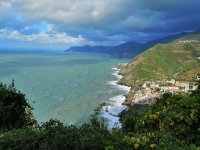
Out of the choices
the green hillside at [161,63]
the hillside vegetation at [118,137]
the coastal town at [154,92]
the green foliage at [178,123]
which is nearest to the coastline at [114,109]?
the coastal town at [154,92]

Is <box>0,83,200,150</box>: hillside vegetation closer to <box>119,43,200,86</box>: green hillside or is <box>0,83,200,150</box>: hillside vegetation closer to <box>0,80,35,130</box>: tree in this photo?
<box>0,80,35,130</box>: tree

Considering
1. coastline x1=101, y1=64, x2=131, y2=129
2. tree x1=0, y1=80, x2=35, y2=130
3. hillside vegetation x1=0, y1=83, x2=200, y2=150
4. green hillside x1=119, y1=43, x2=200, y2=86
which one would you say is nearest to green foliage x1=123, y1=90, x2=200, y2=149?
hillside vegetation x1=0, y1=83, x2=200, y2=150

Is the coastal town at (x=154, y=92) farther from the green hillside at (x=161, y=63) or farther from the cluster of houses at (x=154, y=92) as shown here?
the green hillside at (x=161, y=63)

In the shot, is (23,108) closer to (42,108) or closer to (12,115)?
(12,115)

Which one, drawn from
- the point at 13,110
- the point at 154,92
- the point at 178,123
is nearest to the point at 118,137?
the point at 178,123

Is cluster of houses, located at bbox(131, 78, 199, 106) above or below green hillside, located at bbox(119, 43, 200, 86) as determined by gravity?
below

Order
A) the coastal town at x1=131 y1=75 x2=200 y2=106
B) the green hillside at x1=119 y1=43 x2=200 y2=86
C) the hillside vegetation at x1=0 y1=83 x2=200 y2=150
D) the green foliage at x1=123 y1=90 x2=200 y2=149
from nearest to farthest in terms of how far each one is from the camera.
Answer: the hillside vegetation at x1=0 y1=83 x2=200 y2=150 < the green foliage at x1=123 y1=90 x2=200 y2=149 < the coastal town at x1=131 y1=75 x2=200 y2=106 < the green hillside at x1=119 y1=43 x2=200 y2=86

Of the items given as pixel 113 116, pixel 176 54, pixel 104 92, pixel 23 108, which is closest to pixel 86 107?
pixel 113 116
